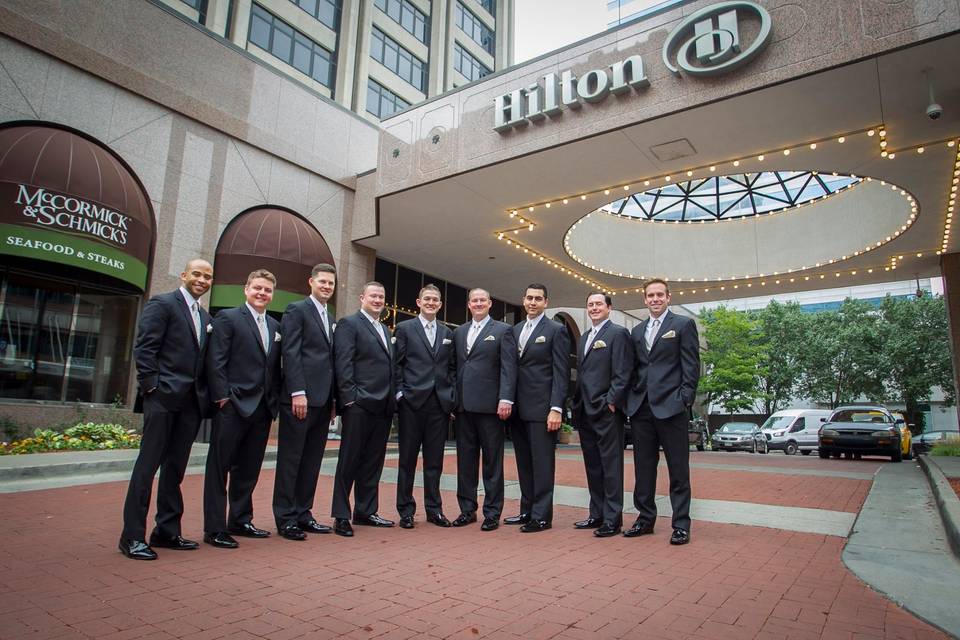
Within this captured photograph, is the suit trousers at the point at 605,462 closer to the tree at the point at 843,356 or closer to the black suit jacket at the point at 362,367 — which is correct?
the black suit jacket at the point at 362,367

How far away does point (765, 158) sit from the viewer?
11344 mm

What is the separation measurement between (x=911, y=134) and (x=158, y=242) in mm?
14692

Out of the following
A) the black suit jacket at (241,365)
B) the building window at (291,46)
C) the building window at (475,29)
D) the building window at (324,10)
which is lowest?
the black suit jacket at (241,365)

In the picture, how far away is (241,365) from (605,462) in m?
3.14

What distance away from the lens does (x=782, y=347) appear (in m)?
41.2

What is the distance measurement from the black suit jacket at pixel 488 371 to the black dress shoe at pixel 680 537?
171 cm

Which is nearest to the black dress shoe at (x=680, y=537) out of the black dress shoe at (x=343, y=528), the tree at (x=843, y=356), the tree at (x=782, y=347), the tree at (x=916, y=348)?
the black dress shoe at (x=343, y=528)

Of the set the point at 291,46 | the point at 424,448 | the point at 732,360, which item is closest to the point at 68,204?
the point at 424,448

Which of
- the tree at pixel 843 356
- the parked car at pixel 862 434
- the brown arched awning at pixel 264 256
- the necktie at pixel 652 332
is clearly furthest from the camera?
the tree at pixel 843 356

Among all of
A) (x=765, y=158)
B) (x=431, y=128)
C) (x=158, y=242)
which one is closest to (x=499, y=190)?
(x=431, y=128)

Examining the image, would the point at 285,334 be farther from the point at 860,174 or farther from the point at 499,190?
the point at 860,174

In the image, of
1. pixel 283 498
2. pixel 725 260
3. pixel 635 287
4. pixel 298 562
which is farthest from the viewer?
pixel 635 287

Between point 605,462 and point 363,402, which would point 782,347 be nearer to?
point 605,462

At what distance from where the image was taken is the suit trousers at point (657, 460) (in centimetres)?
458
